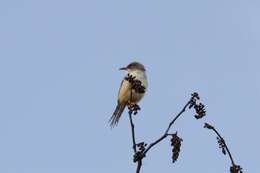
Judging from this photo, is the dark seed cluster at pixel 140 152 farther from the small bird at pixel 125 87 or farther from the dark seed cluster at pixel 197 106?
the small bird at pixel 125 87

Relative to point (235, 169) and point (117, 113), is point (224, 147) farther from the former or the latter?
point (117, 113)

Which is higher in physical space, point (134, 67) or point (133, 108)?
point (134, 67)

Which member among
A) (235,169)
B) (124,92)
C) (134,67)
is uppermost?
(134,67)

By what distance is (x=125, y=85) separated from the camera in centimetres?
1306

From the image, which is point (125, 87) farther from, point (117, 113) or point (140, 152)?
point (140, 152)

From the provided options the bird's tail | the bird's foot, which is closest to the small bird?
the bird's tail

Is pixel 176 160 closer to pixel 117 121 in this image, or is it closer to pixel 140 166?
pixel 140 166

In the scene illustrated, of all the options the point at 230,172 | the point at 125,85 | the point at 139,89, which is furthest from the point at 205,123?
the point at 125,85

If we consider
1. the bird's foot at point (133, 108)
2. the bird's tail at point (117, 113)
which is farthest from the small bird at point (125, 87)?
the bird's foot at point (133, 108)

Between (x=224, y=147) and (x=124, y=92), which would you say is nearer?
(x=224, y=147)

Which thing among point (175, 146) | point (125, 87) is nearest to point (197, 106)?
point (175, 146)

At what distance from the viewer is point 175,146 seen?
3629 millimetres

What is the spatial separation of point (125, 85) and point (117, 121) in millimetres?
799

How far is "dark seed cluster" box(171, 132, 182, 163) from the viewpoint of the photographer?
3.53 m
